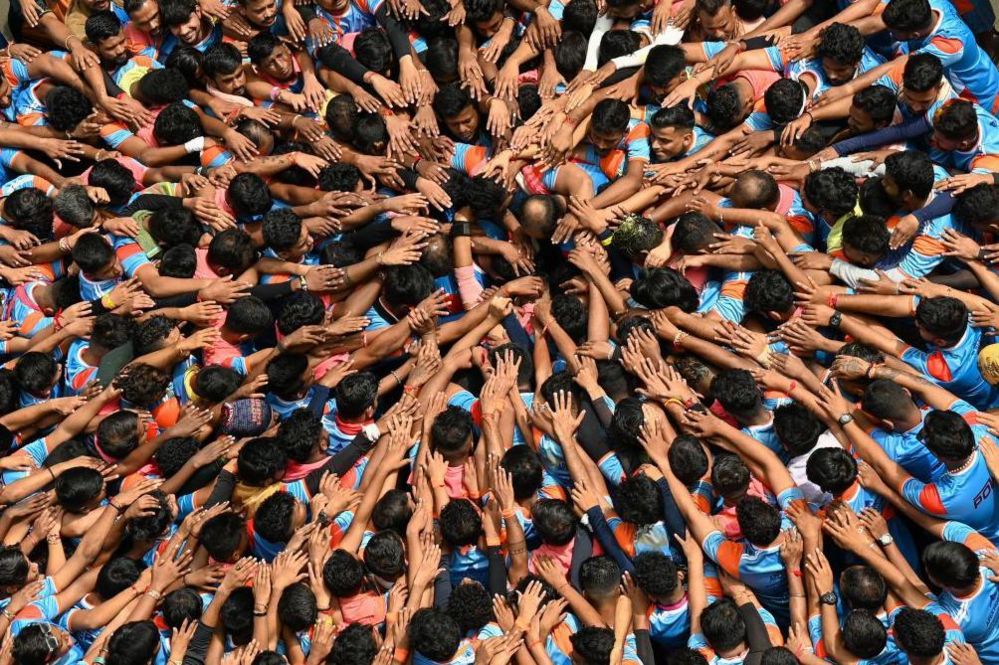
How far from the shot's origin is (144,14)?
13258mm

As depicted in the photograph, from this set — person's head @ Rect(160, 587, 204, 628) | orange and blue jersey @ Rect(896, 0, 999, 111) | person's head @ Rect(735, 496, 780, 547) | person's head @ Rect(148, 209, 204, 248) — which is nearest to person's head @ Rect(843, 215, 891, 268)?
orange and blue jersey @ Rect(896, 0, 999, 111)

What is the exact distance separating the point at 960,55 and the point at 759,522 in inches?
197

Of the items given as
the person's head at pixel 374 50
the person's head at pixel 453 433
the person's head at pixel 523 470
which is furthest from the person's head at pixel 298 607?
the person's head at pixel 374 50

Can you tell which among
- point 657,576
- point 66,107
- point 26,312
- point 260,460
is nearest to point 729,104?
point 657,576

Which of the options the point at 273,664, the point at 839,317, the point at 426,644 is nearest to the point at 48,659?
the point at 273,664

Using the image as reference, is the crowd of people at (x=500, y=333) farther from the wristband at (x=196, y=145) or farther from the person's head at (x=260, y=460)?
the wristband at (x=196, y=145)

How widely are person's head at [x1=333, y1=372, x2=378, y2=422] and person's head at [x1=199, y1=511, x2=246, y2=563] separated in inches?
49.0

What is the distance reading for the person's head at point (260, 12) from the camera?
13.1 metres

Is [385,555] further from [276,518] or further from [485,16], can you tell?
[485,16]

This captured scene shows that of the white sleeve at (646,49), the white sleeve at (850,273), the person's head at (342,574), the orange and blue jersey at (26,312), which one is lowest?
the white sleeve at (850,273)

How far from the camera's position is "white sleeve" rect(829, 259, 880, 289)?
11031 mm

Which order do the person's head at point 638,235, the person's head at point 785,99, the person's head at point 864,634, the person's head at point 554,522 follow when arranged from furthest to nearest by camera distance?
the person's head at point 785,99 → the person's head at point 638,235 → the person's head at point 554,522 → the person's head at point 864,634

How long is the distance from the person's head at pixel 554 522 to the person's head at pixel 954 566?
2.59m

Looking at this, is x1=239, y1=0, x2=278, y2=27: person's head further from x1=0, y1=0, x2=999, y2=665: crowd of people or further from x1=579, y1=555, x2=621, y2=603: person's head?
x1=579, y1=555, x2=621, y2=603: person's head
